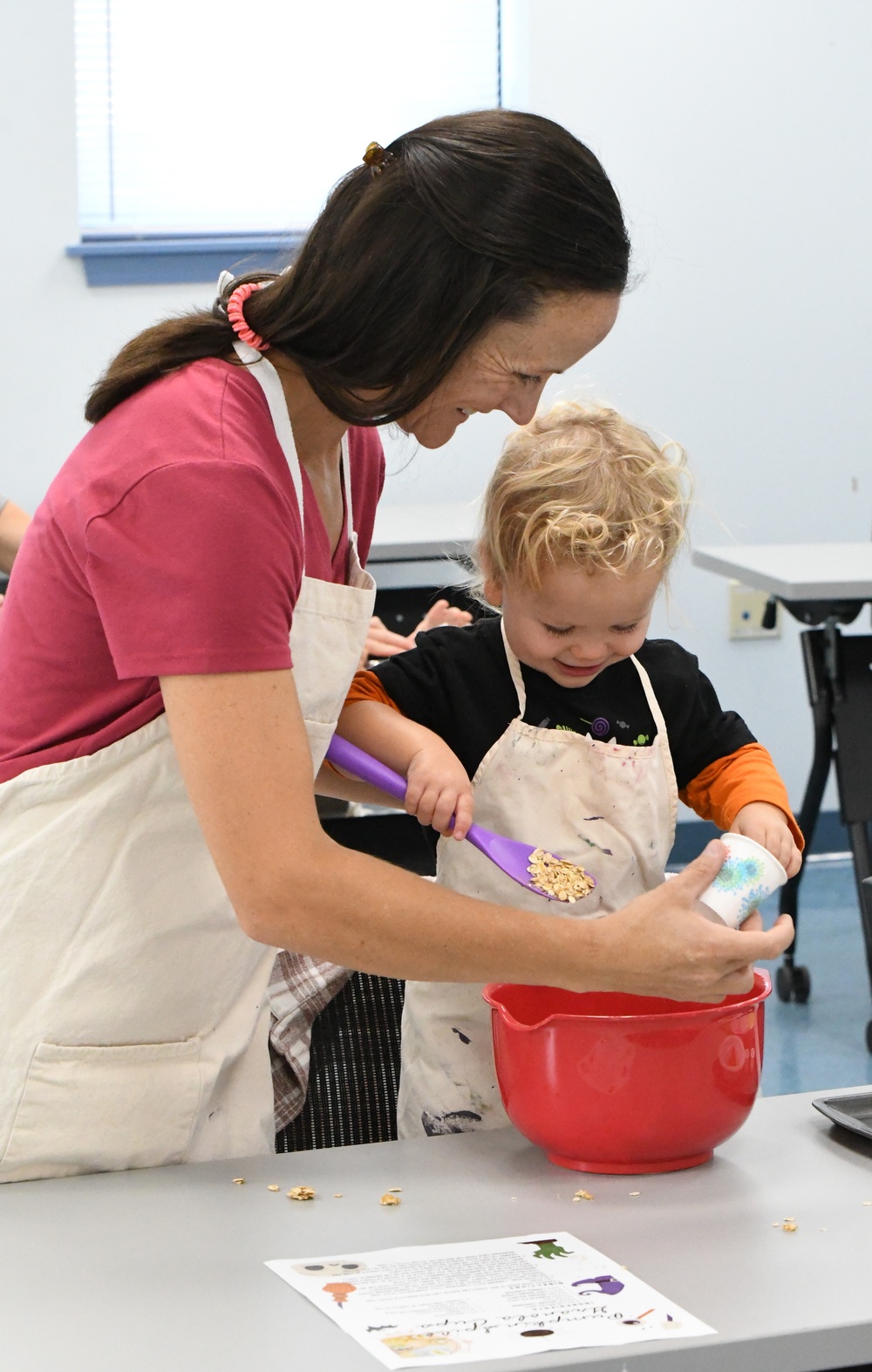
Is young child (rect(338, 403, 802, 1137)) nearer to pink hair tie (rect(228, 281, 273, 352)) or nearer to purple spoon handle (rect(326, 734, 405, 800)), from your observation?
purple spoon handle (rect(326, 734, 405, 800))

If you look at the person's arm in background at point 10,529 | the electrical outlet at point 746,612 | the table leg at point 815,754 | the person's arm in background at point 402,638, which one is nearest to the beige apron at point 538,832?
the person's arm in background at point 402,638

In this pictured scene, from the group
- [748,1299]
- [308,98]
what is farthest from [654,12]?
[748,1299]

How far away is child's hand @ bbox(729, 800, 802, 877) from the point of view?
3.93 feet

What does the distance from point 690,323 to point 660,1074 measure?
293 cm

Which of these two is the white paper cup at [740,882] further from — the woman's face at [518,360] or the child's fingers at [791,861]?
the woman's face at [518,360]

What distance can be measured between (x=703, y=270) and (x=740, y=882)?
2.91 meters

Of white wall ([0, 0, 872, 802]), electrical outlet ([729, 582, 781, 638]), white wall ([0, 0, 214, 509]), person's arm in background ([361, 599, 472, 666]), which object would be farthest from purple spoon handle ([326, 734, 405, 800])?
electrical outlet ([729, 582, 781, 638])

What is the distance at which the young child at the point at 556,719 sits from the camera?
1.27 meters

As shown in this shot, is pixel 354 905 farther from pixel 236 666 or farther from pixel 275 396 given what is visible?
pixel 275 396

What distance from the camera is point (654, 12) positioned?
355 cm

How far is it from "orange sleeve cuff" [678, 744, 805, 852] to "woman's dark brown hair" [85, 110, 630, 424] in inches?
18.3

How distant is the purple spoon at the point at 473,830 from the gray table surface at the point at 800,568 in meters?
1.63

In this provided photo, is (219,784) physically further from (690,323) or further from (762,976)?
(690,323)

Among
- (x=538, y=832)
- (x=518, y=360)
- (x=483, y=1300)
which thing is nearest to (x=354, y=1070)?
(x=538, y=832)
